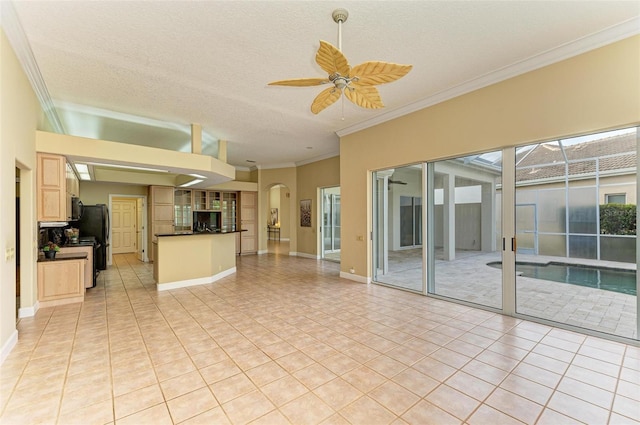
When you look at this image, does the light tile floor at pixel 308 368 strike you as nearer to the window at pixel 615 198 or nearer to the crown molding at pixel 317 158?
the window at pixel 615 198

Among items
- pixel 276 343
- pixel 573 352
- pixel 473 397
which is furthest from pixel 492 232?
pixel 276 343

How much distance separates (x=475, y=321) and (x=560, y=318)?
1.01 meters

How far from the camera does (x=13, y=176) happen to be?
9.50 feet

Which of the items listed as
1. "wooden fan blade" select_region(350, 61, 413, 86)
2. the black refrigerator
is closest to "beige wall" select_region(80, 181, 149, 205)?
the black refrigerator

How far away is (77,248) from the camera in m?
5.06

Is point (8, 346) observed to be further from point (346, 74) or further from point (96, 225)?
point (96, 225)

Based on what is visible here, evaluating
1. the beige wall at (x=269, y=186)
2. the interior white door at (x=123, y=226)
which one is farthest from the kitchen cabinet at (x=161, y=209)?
the beige wall at (x=269, y=186)

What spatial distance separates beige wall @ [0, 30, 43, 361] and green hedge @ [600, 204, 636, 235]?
6201 millimetres

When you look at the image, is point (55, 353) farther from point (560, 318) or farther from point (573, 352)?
point (560, 318)

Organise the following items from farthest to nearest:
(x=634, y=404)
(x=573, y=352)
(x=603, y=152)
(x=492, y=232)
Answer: (x=492, y=232) → (x=603, y=152) → (x=573, y=352) → (x=634, y=404)

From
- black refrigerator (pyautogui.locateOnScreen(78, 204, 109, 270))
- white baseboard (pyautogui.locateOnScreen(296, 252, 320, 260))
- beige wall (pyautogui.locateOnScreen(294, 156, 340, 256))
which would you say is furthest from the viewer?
white baseboard (pyautogui.locateOnScreen(296, 252, 320, 260))

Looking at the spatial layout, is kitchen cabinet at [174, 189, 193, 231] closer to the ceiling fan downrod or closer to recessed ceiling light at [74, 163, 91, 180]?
recessed ceiling light at [74, 163, 91, 180]

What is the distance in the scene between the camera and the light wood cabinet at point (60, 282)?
4.07 m

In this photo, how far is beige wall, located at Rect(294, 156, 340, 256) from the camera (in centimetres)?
827
